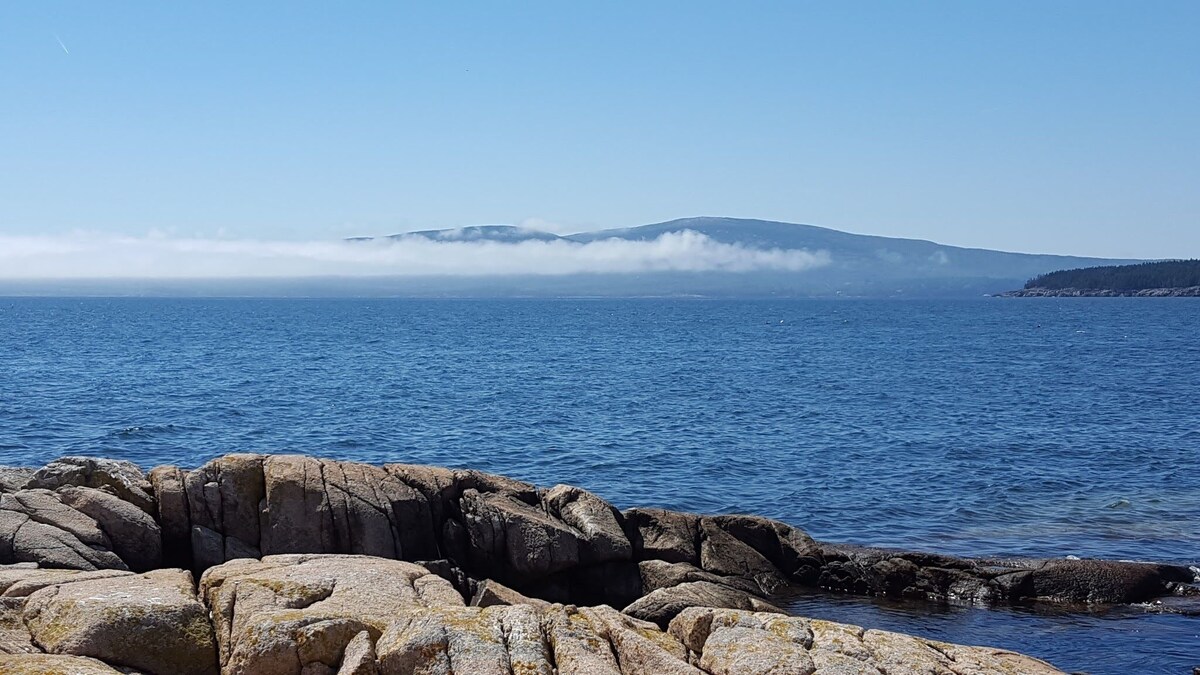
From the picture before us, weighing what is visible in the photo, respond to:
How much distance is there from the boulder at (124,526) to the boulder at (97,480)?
2.57 feet

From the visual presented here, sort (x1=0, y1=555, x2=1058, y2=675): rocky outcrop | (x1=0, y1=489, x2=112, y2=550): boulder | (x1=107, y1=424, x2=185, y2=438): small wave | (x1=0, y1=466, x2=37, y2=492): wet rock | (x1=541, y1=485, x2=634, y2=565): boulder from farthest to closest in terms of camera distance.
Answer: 1. (x1=107, y1=424, x2=185, y2=438): small wave
2. (x1=541, y1=485, x2=634, y2=565): boulder
3. (x1=0, y1=466, x2=37, y2=492): wet rock
4. (x1=0, y1=489, x2=112, y2=550): boulder
5. (x1=0, y1=555, x2=1058, y2=675): rocky outcrop

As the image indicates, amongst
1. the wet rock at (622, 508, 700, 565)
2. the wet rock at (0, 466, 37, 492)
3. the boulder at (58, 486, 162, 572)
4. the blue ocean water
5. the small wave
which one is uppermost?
the wet rock at (0, 466, 37, 492)

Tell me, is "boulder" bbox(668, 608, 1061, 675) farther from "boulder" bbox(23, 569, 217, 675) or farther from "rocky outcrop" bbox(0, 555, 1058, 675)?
"boulder" bbox(23, 569, 217, 675)

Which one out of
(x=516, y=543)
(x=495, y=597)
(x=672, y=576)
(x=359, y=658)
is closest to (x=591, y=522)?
(x=516, y=543)

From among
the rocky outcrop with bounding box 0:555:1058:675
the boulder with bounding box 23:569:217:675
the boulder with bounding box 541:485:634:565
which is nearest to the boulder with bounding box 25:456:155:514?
the rocky outcrop with bounding box 0:555:1058:675

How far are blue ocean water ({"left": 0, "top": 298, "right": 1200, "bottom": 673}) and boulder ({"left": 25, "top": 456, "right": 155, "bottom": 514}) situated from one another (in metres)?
15.9

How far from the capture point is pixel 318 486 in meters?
24.1

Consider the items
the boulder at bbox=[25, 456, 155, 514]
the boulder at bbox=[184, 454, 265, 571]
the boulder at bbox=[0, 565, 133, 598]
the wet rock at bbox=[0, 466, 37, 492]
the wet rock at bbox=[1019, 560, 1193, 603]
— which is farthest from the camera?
the wet rock at bbox=[1019, 560, 1193, 603]

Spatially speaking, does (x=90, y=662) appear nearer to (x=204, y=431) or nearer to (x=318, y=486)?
(x=318, y=486)

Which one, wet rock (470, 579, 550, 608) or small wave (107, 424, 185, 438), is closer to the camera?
wet rock (470, 579, 550, 608)

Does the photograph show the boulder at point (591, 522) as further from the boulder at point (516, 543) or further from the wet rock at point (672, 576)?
the wet rock at point (672, 576)

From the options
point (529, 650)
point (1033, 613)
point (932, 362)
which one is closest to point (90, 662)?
point (529, 650)

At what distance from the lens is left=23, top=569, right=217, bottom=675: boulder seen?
14508 millimetres

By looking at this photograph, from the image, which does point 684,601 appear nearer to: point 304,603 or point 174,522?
point 304,603
